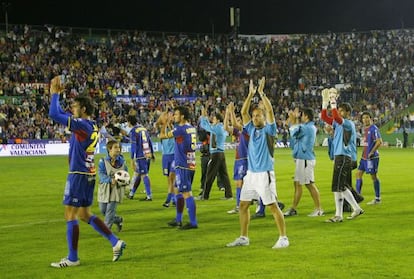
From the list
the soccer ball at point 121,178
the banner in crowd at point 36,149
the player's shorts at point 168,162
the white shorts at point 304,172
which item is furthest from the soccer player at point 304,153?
the banner in crowd at point 36,149

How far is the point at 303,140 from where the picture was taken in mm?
13703

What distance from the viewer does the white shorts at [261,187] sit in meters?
9.79

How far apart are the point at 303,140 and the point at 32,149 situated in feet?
93.0

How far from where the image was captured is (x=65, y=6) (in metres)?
55.2

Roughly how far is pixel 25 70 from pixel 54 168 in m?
19.1

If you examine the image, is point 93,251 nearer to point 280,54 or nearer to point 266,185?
point 266,185

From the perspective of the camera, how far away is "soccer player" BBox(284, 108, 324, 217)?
533 inches

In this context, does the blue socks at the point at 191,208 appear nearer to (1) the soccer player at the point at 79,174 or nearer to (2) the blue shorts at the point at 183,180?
(2) the blue shorts at the point at 183,180

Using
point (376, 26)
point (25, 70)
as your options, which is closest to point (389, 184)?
point (25, 70)

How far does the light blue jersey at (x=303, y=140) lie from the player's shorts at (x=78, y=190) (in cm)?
579

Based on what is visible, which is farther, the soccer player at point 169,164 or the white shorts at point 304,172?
the soccer player at point 169,164

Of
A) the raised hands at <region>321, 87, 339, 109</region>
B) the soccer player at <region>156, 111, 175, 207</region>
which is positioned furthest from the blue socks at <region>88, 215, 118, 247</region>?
the soccer player at <region>156, 111, 175, 207</region>

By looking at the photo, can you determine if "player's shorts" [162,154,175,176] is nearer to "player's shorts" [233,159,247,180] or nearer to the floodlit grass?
the floodlit grass

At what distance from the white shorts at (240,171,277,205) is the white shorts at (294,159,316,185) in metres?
3.71
